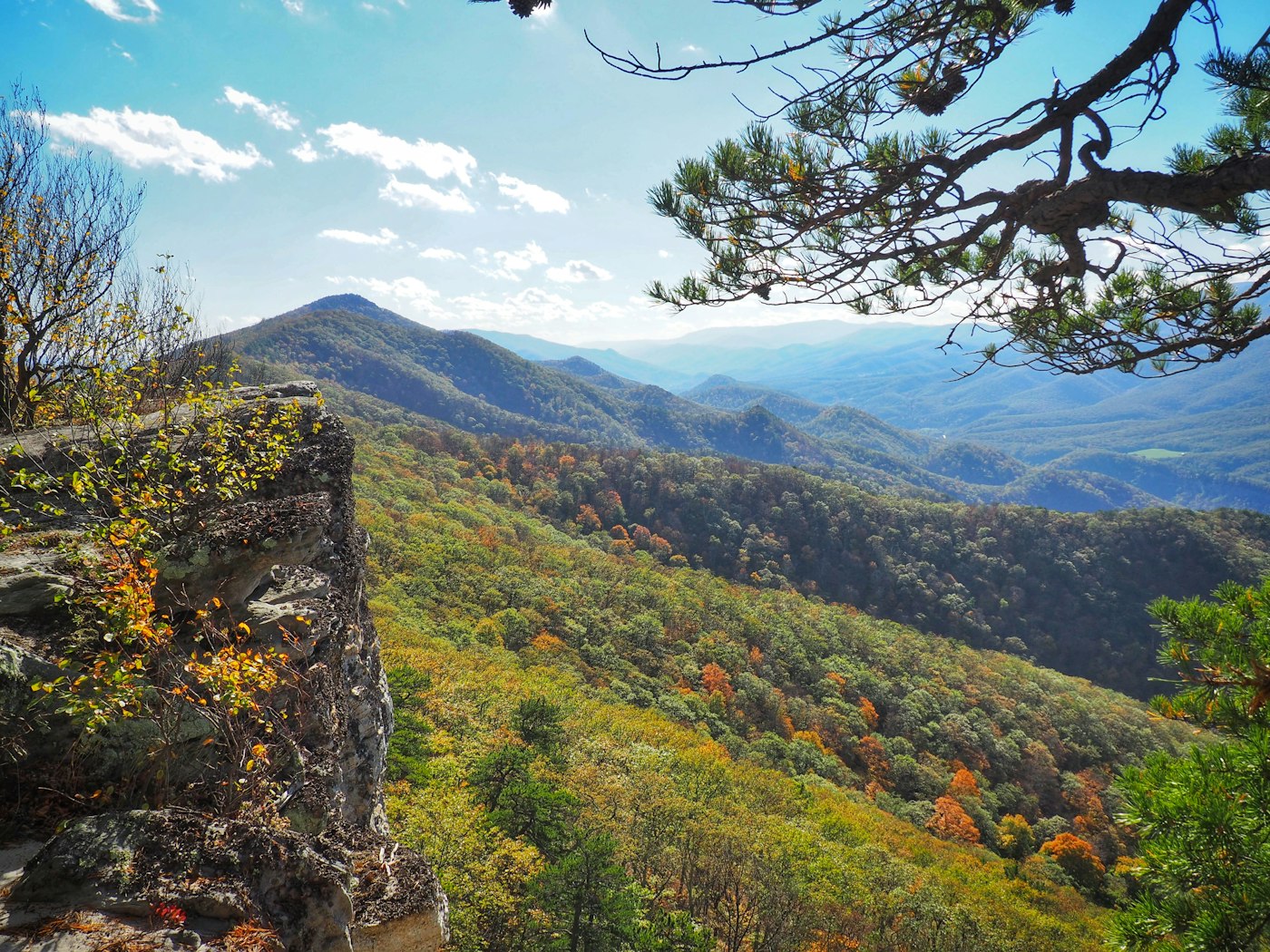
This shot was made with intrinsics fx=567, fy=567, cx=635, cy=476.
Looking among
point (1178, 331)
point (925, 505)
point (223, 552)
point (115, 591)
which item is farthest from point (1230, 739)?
point (925, 505)

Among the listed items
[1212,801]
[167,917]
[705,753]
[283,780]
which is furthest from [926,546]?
[167,917]

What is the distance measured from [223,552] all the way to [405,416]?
12211cm

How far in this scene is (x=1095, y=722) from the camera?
45719 mm

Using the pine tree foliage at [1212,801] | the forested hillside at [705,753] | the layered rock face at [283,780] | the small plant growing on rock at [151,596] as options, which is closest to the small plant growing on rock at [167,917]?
the layered rock face at [283,780]

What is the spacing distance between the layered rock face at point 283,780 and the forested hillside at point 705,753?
6.03m

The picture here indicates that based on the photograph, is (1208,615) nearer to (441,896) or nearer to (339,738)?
(441,896)

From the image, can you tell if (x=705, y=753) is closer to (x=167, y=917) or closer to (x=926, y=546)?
(x=167, y=917)

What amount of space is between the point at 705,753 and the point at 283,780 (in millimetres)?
22169

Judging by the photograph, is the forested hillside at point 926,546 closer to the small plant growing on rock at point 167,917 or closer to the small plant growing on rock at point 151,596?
the small plant growing on rock at point 151,596

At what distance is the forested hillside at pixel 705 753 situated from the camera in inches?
510

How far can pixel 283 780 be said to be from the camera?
364cm

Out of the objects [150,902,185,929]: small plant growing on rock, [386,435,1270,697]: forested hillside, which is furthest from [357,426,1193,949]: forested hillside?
[386,435,1270,697]: forested hillside

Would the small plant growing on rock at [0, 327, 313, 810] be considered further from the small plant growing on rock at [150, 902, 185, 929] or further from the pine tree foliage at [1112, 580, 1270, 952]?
the pine tree foliage at [1112, 580, 1270, 952]

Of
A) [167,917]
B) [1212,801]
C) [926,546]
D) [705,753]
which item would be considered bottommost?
[926,546]
